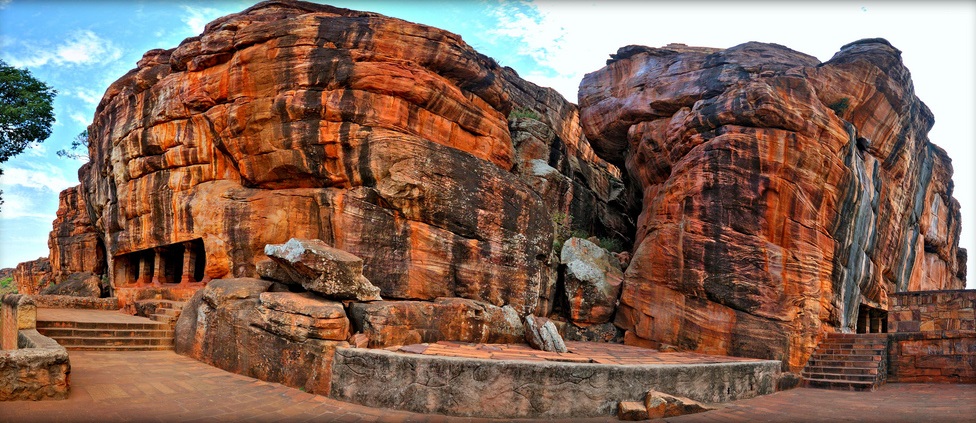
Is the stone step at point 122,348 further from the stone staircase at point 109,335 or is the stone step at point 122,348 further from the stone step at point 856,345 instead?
the stone step at point 856,345

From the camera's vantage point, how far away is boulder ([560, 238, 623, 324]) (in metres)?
→ 13.6

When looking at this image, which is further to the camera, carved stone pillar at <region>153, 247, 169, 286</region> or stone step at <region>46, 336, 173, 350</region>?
carved stone pillar at <region>153, 247, 169, 286</region>

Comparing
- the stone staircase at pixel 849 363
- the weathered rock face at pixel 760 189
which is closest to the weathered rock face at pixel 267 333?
the weathered rock face at pixel 760 189

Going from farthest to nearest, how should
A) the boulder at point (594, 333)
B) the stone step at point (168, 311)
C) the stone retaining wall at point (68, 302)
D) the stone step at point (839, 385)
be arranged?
the stone retaining wall at point (68, 302) < the boulder at point (594, 333) < the stone step at point (168, 311) < the stone step at point (839, 385)

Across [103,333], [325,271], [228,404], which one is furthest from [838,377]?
[103,333]

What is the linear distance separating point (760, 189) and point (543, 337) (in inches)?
246

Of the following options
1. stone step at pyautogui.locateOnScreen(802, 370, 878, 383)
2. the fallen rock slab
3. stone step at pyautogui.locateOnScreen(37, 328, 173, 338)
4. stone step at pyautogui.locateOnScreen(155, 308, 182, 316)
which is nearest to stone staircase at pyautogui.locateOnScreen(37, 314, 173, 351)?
stone step at pyautogui.locateOnScreen(37, 328, 173, 338)

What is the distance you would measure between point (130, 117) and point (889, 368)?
19.6m

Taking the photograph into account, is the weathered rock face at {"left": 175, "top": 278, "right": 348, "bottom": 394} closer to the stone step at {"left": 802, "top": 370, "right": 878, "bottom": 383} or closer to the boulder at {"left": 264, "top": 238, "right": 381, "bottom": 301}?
the boulder at {"left": 264, "top": 238, "right": 381, "bottom": 301}

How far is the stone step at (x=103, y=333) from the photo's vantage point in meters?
9.70

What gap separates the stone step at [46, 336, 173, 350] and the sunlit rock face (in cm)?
211

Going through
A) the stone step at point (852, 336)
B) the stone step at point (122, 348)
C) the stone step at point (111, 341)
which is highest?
the stone step at point (852, 336)

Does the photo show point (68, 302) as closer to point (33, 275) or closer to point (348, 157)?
point (348, 157)

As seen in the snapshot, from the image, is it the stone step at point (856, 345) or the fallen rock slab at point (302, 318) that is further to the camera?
the stone step at point (856, 345)
